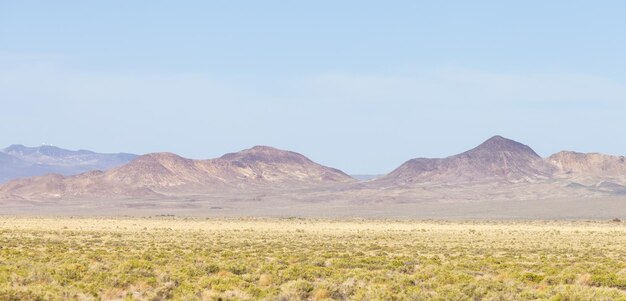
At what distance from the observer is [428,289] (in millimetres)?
23281

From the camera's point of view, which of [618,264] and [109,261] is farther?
[618,264]

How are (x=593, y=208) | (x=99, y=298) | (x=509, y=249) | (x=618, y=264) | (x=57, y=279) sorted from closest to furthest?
1. (x=99, y=298)
2. (x=57, y=279)
3. (x=618, y=264)
4. (x=509, y=249)
5. (x=593, y=208)

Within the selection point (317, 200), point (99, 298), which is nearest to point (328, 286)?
point (99, 298)

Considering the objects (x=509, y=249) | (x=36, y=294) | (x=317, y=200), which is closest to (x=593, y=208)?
(x=317, y=200)

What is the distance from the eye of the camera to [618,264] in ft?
104

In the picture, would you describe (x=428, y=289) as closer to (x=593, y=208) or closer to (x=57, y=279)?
(x=57, y=279)

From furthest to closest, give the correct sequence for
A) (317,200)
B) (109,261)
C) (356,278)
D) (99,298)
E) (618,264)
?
(317,200) → (618,264) → (109,261) → (356,278) → (99,298)

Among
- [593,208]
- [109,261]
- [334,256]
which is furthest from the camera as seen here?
[593,208]

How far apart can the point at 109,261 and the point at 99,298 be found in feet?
26.5

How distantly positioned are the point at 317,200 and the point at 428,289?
15461cm

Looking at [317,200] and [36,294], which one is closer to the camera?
[36,294]

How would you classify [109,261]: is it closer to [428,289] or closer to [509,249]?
[428,289]

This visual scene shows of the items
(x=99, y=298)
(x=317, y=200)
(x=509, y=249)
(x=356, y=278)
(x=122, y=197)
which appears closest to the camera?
(x=99, y=298)

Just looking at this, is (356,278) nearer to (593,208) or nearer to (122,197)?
(593,208)
